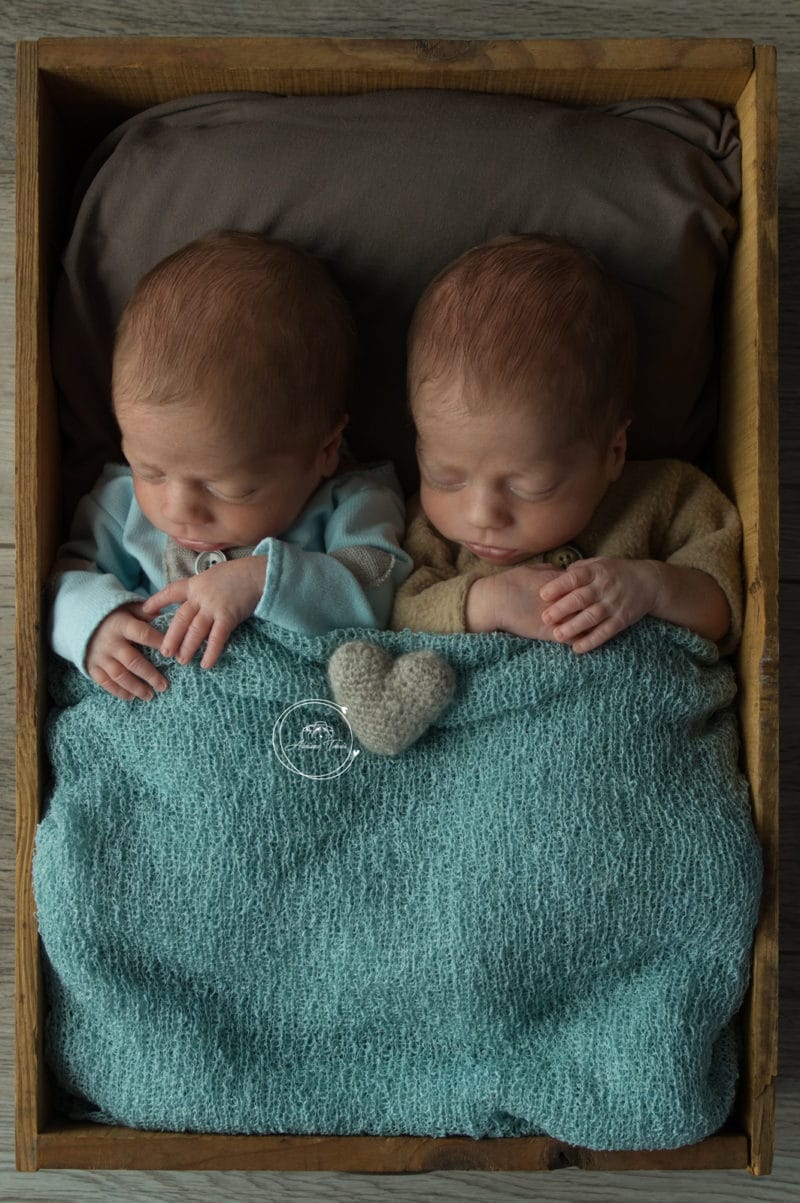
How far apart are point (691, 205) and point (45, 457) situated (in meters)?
0.64

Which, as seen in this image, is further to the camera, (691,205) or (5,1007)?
(5,1007)

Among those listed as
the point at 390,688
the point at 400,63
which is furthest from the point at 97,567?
the point at 400,63

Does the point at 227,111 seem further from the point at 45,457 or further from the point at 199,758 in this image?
the point at 199,758

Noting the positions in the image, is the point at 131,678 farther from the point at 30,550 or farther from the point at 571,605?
the point at 571,605

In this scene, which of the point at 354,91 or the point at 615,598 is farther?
the point at 354,91

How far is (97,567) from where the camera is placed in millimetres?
1118

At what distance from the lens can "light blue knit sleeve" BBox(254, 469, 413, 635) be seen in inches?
39.9

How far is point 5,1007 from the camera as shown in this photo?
1326 mm

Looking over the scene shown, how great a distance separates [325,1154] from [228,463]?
2.00ft

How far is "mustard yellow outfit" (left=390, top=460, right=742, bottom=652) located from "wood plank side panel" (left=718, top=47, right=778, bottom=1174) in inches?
1.1

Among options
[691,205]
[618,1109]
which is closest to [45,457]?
[691,205]

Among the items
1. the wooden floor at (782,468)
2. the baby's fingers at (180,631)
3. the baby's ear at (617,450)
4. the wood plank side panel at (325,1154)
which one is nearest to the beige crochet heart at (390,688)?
the baby's fingers at (180,631)

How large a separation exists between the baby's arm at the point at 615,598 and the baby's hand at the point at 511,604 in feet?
0.04

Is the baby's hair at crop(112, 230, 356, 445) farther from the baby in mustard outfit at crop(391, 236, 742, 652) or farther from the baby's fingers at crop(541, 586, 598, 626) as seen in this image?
the baby's fingers at crop(541, 586, 598, 626)
